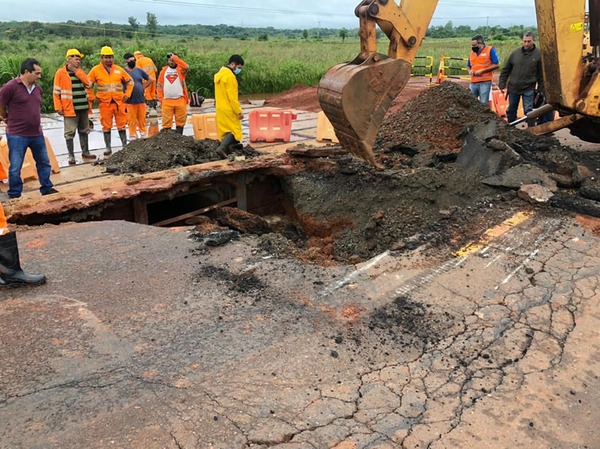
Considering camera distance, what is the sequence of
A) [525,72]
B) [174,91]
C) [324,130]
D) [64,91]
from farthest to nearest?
[324,130]
[174,91]
[525,72]
[64,91]

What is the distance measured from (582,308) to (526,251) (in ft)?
3.23

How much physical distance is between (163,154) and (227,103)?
4.62 feet

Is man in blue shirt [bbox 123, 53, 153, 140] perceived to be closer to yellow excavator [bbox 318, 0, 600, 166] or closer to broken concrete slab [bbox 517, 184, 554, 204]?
yellow excavator [bbox 318, 0, 600, 166]

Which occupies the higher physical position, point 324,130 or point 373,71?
point 373,71

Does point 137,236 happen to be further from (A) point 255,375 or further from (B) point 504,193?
(B) point 504,193

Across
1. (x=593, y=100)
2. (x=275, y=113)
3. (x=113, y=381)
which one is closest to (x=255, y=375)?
(x=113, y=381)

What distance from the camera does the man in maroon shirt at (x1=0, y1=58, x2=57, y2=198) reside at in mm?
7076

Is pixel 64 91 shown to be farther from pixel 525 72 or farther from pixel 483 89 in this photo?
pixel 483 89

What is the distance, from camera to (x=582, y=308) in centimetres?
412

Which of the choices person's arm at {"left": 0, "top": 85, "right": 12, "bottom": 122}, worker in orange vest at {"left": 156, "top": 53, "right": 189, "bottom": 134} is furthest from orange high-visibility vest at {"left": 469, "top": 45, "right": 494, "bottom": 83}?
person's arm at {"left": 0, "top": 85, "right": 12, "bottom": 122}

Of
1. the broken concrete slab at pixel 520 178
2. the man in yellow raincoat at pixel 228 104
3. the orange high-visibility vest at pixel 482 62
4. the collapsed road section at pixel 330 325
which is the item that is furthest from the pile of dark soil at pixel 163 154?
the orange high-visibility vest at pixel 482 62

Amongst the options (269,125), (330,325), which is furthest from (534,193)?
(269,125)

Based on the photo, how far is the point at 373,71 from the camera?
5.09m

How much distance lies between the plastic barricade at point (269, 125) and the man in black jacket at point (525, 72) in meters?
4.61
